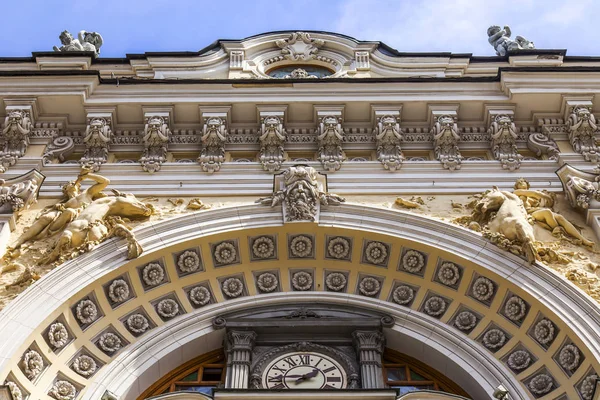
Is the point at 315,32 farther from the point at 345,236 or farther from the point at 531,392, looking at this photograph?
the point at 531,392

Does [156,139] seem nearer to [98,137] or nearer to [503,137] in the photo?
[98,137]

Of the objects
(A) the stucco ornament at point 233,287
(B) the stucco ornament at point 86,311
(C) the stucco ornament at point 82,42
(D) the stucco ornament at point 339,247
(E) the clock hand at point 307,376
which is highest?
(C) the stucco ornament at point 82,42

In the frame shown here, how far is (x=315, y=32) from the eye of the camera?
53.7 ft

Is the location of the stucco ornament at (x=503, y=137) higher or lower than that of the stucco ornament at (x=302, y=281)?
higher

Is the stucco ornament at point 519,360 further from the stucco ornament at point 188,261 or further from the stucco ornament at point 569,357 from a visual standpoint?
the stucco ornament at point 188,261

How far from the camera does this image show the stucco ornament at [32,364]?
9.27m

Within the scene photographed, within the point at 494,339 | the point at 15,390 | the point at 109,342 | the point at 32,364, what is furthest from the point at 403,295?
the point at 15,390

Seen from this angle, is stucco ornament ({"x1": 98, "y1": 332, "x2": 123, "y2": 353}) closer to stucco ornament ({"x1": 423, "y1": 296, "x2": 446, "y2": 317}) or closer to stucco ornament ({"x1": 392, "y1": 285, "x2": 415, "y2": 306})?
stucco ornament ({"x1": 392, "y1": 285, "x2": 415, "y2": 306})

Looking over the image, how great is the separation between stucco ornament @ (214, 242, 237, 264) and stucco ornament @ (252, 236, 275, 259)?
29 centimetres

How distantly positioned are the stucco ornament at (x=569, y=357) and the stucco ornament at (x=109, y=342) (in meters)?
5.31

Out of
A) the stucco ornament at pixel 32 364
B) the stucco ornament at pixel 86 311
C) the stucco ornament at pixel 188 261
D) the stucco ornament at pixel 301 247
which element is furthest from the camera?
the stucco ornament at pixel 301 247

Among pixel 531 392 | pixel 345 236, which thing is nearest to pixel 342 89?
pixel 345 236

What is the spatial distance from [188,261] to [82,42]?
6779 millimetres

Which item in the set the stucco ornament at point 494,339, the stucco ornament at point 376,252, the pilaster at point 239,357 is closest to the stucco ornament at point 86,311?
the pilaster at point 239,357
